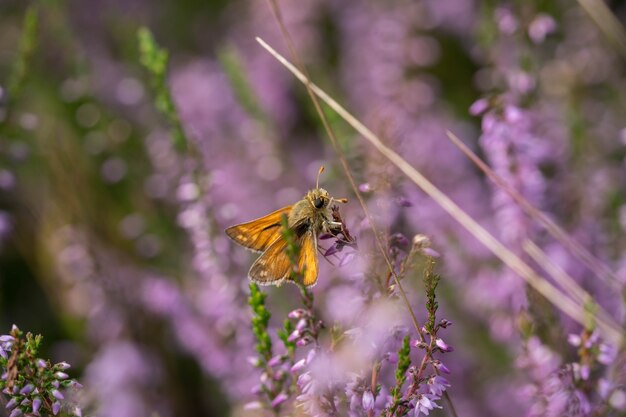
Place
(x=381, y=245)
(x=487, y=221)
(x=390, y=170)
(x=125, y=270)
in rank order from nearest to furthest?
A: (x=381, y=245) → (x=390, y=170) → (x=487, y=221) → (x=125, y=270)

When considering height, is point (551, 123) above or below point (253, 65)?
Answer: below

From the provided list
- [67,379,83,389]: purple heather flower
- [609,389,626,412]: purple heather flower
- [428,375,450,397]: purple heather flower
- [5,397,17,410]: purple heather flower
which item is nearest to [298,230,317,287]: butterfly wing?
[428,375,450,397]: purple heather flower

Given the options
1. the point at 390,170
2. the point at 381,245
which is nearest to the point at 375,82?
the point at 390,170

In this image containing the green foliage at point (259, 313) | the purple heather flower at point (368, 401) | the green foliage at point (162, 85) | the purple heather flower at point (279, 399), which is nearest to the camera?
the purple heather flower at point (368, 401)

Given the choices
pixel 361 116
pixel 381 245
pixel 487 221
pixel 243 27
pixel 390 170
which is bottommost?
pixel 381 245

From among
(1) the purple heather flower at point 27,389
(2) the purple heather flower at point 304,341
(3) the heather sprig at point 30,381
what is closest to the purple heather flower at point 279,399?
(2) the purple heather flower at point 304,341

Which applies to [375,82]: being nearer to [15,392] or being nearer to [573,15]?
[573,15]

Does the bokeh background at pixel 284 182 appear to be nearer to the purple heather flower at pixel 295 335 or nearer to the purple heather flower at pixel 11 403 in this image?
the purple heather flower at pixel 295 335
